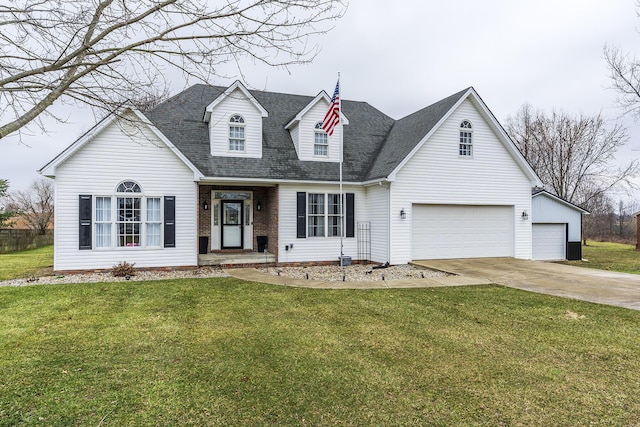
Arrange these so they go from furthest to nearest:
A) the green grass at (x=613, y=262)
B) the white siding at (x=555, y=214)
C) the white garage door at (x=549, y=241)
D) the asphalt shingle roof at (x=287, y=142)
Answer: the white garage door at (x=549, y=241) < the white siding at (x=555, y=214) < the green grass at (x=613, y=262) < the asphalt shingle roof at (x=287, y=142)

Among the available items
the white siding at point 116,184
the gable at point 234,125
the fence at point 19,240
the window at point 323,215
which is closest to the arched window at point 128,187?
the white siding at point 116,184

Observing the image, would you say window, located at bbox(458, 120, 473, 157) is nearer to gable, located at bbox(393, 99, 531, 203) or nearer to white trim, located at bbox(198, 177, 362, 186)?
gable, located at bbox(393, 99, 531, 203)

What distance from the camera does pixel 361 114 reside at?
18.0 metres

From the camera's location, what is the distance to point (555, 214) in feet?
57.9

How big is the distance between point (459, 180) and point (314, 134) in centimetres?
583

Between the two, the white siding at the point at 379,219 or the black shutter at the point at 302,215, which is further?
the black shutter at the point at 302,215

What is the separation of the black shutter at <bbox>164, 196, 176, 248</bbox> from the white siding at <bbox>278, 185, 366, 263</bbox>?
359cm

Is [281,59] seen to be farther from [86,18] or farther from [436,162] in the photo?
[436,162]

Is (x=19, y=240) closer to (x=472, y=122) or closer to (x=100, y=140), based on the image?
(x=100, y=140)

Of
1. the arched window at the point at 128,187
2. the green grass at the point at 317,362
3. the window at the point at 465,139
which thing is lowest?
Result: the green grass at the point at 317,362

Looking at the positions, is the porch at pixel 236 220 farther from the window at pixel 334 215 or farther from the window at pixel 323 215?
the window at pixel 334 215

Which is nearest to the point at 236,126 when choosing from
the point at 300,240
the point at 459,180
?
the point at 300,240

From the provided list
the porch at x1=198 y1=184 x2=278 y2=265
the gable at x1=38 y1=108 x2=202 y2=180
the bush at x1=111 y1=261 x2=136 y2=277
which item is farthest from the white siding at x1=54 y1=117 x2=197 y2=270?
the porch at x1=198 y1=184 x2=278 y2=265

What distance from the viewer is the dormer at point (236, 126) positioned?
45.7 ft
